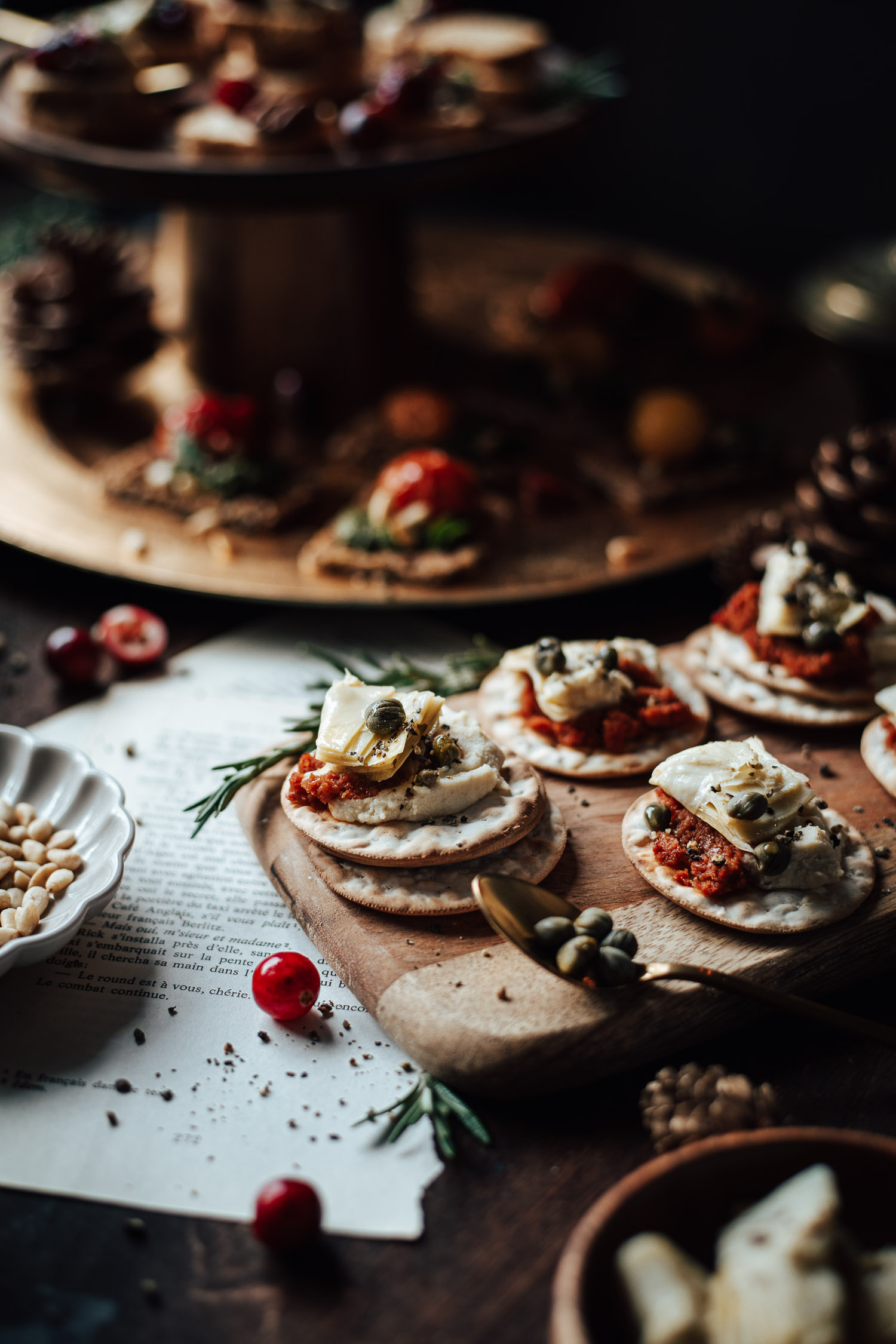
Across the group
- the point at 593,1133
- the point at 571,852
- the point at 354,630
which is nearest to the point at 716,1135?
the point at 593,1133

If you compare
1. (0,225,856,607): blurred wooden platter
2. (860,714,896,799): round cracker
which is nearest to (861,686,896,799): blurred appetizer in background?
(860,714,896,799): round cracker

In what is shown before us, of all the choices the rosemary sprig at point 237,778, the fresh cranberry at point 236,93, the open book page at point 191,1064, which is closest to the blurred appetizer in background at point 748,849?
the open book page at point 191,1064

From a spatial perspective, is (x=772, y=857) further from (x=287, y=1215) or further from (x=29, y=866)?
(x=29, y=866)

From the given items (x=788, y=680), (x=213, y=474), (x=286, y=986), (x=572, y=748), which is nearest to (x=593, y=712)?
(x=572, y=748)

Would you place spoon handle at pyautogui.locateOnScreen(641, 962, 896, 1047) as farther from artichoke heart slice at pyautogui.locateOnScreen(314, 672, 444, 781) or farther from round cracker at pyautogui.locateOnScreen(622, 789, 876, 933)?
artichoke heart slice at pyautogui.locateOnScreen(314, 672, 444, 781)

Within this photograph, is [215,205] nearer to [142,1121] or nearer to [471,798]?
[471,798]

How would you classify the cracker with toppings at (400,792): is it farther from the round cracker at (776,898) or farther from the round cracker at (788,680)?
the round cracker at (788,680)

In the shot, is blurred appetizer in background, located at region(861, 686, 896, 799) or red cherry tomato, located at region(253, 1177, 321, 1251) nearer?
red cherry tomato, located at region(253, 1177, 321, 1251)
